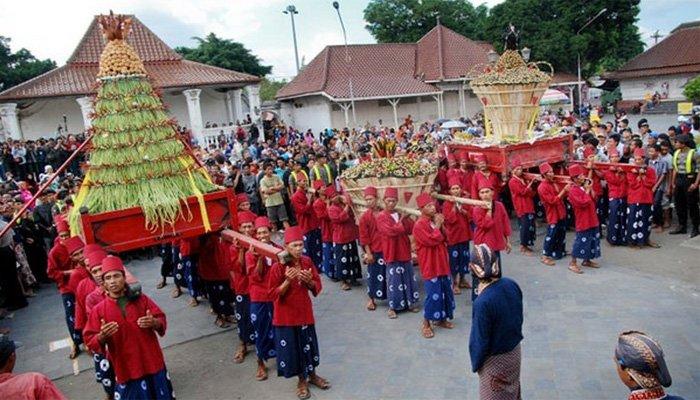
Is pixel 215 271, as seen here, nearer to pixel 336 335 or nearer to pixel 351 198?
pixel 336 335

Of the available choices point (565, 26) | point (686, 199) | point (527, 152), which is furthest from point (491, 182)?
point (565, 26)

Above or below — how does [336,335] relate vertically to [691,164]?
below

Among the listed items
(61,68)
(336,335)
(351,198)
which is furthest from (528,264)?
(61,68)

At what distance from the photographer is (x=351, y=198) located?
8484mm

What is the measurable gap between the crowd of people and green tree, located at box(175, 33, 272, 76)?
2377 centimetres

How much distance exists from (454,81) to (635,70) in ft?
46.8

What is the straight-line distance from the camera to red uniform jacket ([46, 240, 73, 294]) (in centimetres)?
680

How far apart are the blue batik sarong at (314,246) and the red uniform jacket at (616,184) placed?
527cm

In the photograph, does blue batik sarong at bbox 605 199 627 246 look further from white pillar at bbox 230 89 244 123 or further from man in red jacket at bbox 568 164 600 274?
white pillar at bbox 230 89 244 123

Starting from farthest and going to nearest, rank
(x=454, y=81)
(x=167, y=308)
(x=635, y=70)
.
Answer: (x=635, y=70) → (x=454, y=81) → (x=167, y=308)

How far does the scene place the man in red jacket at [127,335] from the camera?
4340 mm

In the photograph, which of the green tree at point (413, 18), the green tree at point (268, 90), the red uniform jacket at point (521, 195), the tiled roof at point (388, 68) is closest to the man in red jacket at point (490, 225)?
the red uniform jacket at point (521, 195)

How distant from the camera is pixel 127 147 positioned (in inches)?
208

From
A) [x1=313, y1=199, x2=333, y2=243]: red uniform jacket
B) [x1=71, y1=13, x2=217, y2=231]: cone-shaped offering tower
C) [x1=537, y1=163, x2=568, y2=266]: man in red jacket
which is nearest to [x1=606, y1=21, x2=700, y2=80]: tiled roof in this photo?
[x1=537, y1=163, x2=568, y2=266]: man in red jacket
